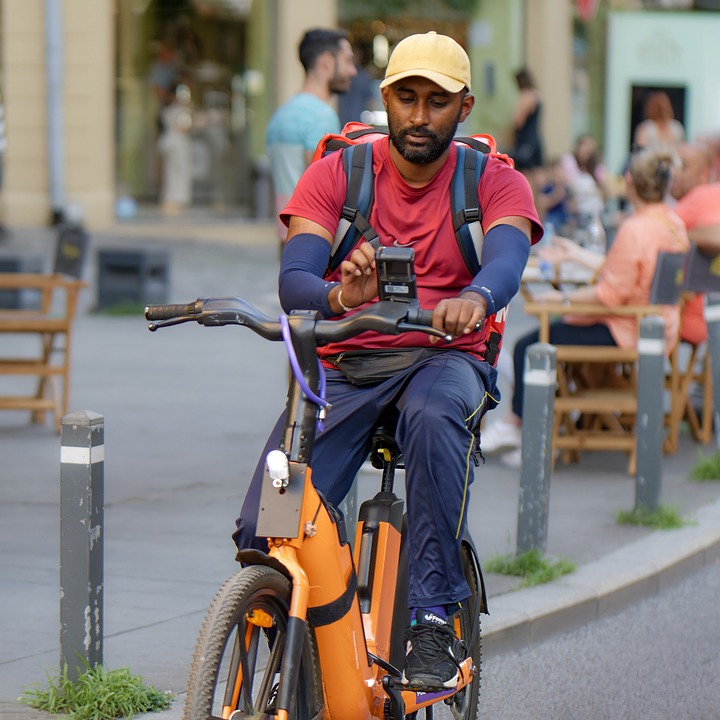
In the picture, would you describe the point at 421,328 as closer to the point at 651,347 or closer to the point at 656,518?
the point at 651,347

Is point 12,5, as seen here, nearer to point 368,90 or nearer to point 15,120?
point 15,120

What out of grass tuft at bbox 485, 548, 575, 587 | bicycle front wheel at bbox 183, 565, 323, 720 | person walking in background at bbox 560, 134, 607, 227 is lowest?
grass tuft at bbox 485, 548, 575, 587

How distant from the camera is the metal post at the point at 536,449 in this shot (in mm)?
6504

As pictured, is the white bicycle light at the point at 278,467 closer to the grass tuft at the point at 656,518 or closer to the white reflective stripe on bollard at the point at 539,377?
the white reflective stripe on bollard at the point at 539,377

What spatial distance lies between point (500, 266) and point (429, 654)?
958 mm

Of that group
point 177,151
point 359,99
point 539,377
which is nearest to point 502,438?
point 539,377

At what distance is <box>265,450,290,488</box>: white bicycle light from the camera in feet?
11.9

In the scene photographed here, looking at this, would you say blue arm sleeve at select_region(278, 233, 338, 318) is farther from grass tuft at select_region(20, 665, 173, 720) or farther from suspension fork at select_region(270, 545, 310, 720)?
grass tuft at select_region(20, 665, 173, 720)

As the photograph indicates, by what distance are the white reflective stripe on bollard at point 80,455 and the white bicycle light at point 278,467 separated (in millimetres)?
1061

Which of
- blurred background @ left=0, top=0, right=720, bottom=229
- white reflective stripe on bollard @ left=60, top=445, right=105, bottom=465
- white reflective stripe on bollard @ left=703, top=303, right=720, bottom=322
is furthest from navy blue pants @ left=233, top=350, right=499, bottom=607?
blurred background @ left=0, top=0, right=720, bottom=229

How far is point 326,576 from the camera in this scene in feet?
12.3

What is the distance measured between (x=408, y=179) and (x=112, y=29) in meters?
19.4

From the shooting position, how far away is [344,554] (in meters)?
3.87

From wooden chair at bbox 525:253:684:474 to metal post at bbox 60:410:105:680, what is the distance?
4.62 meters
